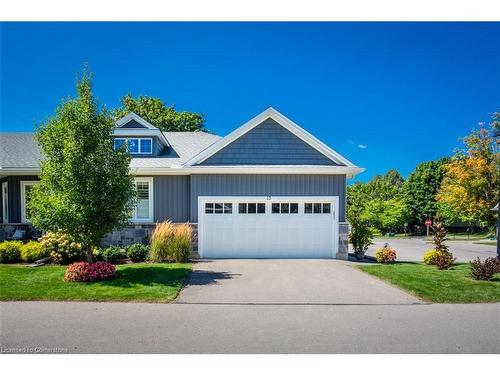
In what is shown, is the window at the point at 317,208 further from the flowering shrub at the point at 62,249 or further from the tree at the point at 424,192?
the tree at the point at 424,192

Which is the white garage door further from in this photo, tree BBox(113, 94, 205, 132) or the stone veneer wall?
tree BBox(113, 94, 205, 132)

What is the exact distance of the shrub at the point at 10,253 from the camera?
37.4 ft

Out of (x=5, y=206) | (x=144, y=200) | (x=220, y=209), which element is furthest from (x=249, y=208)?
(x=5, y=206)

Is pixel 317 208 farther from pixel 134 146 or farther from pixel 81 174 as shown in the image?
pixel 134 146

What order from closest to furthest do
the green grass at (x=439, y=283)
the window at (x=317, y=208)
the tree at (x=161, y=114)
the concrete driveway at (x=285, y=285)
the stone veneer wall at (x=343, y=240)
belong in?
1. the concrete driveway at (x=285, y=285)
2. the green grass at (x=439, y=283)
3. the stone veneer wall at (x=343, y=240)
4. the window at (x=317, y=208)
5. the tree at (x=161, y=114)

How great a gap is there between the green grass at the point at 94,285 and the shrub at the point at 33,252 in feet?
2.98

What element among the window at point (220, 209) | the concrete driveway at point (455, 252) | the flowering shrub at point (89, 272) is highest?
the window at point (220, 209)

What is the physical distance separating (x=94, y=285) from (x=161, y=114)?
30.2 m

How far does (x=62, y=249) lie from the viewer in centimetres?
1127

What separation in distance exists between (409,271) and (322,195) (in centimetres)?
417

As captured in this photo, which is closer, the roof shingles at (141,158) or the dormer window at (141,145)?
the roof shingles at (141,158)

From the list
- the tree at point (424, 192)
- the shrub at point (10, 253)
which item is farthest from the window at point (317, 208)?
the tree at point (424, 192)

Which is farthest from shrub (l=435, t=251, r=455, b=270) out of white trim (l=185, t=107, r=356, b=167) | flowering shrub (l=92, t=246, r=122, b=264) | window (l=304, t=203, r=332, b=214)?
flowering shrub (l=92, t=246, r=122, b=264)

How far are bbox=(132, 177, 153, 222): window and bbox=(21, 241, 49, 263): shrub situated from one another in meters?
3.38
